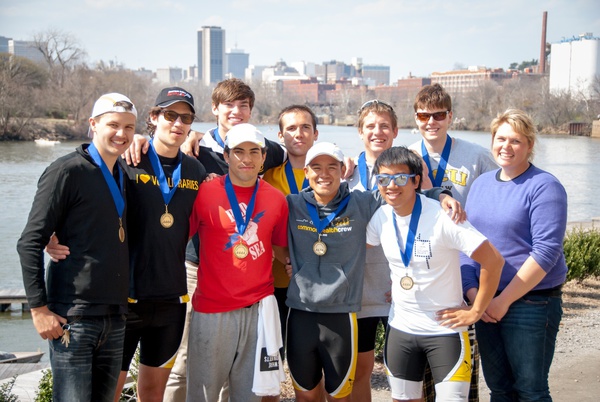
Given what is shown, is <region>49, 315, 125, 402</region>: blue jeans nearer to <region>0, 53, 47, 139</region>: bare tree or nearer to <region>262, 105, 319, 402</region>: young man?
<region>262, 105, 319, 402</region>: young man

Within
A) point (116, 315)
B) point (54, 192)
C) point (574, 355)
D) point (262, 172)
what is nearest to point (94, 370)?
point (116, 315)

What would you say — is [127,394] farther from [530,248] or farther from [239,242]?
[530,248]

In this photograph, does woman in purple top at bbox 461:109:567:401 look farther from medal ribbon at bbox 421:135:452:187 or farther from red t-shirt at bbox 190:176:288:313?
red t-shirt at bbox 190:176:288:313

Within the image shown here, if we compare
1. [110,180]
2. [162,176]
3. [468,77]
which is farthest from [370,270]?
[468,77]

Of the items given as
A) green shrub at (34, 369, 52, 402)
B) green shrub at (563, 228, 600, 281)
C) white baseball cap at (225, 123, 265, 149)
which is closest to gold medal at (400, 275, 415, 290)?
white baseball cap at (225, 123, 265, 149)

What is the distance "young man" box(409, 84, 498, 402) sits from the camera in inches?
202

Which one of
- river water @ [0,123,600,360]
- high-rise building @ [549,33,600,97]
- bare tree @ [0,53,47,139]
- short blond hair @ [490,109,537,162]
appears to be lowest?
river water @ [0,123,600,360]

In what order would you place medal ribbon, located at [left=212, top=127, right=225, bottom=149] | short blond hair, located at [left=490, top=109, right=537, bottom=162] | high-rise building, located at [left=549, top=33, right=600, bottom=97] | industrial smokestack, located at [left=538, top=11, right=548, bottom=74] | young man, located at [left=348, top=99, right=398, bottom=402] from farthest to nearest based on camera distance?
1. industrial smokestack, located at [left=538, top=11, right=548, bottom=74]
2. high-rise building, located at [left=549, top=33, right=600, bottom=97]
3. medal ribbon, located at [left=212, top=127, right=225, bottom=149]
4. young man, located at [left=348, top=99, right=398, bottom=402]
5. short blond hair, located at [left=490, top=109, right=537, bottom=162]

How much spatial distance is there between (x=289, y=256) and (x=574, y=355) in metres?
4.32

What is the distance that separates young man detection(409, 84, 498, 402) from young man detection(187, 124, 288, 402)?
1.46 meters

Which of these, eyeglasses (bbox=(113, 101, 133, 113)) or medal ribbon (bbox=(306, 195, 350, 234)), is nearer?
eyeglasses (bbox=(113, 101, 133, 113))

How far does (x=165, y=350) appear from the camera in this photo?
452cm

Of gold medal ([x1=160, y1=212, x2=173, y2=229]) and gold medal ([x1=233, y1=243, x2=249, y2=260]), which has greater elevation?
gold medal ([x1=160, y1=212, x2=173, y2=229])

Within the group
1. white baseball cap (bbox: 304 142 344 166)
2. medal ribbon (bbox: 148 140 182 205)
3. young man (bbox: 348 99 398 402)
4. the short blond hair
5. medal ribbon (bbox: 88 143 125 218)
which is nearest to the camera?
medal ribbon (bbox: 88 143 125 218)
